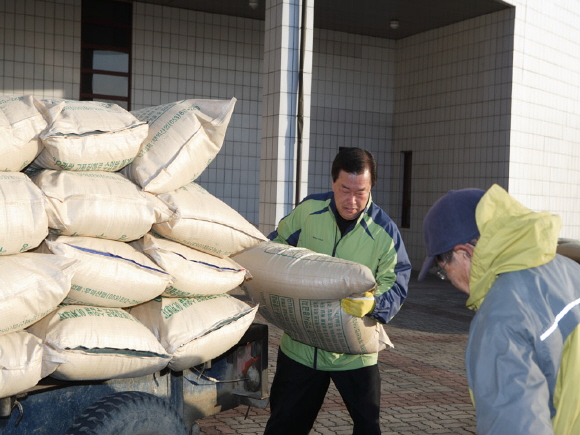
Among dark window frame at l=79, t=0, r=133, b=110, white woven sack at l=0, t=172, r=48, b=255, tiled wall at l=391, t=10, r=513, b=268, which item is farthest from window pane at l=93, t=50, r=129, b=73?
white woven sack at l=0, t=172, r=48, b=255

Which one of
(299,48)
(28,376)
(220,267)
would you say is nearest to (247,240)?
(220,267)

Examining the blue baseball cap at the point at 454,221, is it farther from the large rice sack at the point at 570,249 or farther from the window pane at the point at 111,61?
the window pane at the point at 111,61

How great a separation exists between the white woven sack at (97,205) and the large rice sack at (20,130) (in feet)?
0.39

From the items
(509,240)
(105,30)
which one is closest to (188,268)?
(509,240)

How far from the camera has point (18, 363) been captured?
2.59m

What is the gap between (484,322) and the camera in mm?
1821

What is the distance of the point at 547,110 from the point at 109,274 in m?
11.5

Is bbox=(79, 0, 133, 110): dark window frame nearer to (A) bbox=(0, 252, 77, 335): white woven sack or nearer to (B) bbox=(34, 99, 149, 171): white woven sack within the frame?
(B) bbox=(34, 99, 149, 171): white woven sack

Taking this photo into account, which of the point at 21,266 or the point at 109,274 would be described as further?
the point at 109,274

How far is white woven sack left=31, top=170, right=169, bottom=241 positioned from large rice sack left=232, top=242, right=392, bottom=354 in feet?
2.24

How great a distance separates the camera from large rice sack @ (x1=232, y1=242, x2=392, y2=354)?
3.54 m

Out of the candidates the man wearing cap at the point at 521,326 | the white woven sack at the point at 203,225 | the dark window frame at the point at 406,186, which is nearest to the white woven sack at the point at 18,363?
the white woven sack at the point at 203,225

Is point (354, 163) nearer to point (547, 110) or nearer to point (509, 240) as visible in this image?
point (509, 240)

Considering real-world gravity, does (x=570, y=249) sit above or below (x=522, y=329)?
below
